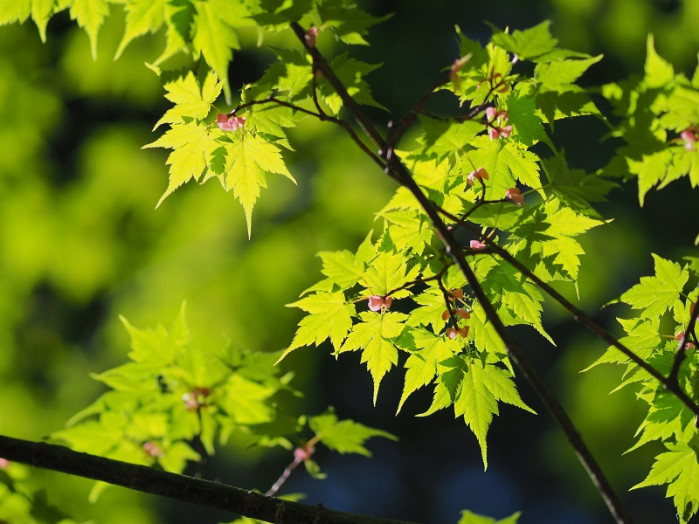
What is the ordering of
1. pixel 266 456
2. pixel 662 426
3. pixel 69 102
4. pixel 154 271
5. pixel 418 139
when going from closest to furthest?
pixel 418 139
pixel 662 426
pixel 154 271
pixel 266 456
pixel 69 102

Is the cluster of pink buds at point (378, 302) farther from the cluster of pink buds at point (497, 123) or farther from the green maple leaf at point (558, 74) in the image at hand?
the green maple leaf at point (558, 74)

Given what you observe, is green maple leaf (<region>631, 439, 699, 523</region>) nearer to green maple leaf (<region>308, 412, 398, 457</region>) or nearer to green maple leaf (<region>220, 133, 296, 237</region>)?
green maple leaf (<region>308, 412, 398, 457</region>)

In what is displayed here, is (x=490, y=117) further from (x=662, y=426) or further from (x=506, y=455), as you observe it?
(x=506, y=455)

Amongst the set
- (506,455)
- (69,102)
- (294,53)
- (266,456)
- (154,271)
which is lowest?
(506,455)

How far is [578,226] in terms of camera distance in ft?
4.33

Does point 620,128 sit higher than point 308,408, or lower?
higher

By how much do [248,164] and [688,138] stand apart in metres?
0.81

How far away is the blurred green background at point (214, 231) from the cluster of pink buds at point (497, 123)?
3478 millimetres

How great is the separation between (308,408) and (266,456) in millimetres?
1348

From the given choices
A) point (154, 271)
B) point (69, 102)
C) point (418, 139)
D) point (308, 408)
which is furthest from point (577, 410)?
point (69, 102)

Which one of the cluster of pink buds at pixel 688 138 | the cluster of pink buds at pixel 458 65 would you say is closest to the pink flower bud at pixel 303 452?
the cluster of pink buds at pixel 458 65

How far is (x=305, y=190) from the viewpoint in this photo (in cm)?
518

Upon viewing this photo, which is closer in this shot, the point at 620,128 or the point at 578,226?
the point at 620,128

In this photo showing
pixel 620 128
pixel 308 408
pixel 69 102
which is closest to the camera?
pixel 620 128
